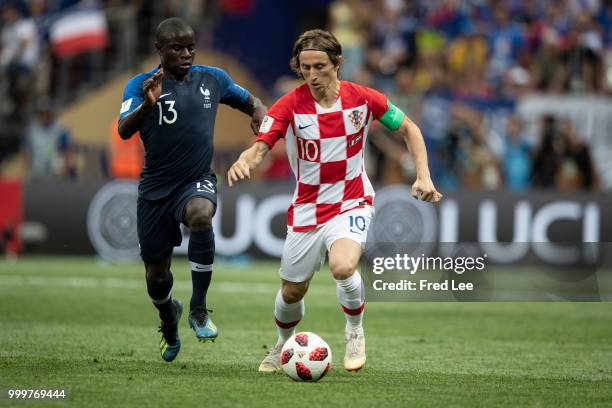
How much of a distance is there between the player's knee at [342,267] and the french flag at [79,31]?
1517 centimetres

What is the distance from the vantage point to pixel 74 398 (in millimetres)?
6746

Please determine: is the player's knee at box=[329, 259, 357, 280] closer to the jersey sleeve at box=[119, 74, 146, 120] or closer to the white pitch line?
the jersey sleeve at box=[119, 74, 146, 120]

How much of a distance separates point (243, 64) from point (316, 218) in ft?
54.2

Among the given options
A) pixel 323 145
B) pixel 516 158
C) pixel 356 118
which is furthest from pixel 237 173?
pixel 516 158

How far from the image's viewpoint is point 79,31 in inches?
865

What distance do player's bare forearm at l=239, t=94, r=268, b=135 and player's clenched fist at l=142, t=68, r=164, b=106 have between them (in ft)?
3.31

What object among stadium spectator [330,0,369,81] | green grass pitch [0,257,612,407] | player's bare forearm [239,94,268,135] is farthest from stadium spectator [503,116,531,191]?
player's bare forearm [239,94,268,135]

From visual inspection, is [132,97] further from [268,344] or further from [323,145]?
[268,344]

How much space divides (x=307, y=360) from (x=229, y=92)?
2.34 m

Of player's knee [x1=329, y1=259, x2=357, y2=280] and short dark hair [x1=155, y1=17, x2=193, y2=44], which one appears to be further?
short dark hair [x1=155, y1=17, x2=193, y2=44]

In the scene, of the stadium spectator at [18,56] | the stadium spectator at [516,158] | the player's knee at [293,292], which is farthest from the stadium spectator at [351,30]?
the player's knee at [293,292]

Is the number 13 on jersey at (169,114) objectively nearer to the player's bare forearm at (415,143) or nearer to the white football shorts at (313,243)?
the white football shorts at (313,243)

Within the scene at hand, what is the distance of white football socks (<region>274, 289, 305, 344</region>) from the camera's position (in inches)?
327

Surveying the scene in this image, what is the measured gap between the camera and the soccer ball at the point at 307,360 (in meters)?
7.65
